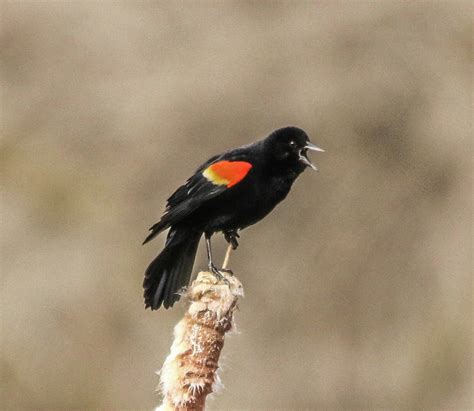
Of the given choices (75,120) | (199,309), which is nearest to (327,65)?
(75,120)

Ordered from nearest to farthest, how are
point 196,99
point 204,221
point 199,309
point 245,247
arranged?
point 199,309, point 204,221, point 245,247, point 196,99

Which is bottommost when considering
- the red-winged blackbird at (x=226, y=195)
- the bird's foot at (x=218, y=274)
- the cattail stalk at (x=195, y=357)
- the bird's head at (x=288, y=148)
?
the cattail stalk at (x=195, y=357)

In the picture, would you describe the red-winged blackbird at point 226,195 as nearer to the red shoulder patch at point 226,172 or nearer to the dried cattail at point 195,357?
the red shoulder patch at point 226,172

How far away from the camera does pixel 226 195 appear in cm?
223

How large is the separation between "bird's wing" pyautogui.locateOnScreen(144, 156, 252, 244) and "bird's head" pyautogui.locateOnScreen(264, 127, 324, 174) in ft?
0.24

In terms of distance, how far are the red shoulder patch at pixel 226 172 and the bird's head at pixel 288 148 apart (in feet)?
0.25

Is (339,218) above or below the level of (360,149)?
below

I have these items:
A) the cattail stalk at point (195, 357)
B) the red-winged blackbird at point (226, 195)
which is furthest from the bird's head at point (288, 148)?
the cattail stalk at point (195, 357)

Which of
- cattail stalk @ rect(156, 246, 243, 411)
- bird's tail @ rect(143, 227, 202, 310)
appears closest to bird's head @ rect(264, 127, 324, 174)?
bird's tail @ rect(143, 227, 202, 310)

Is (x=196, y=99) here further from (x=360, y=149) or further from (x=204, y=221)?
(x=204, y=221)

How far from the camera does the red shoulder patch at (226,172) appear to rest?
7.27ft

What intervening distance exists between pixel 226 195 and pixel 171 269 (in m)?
0.23

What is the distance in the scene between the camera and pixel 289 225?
Answer: 547 centimetres

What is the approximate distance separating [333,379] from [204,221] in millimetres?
3460
